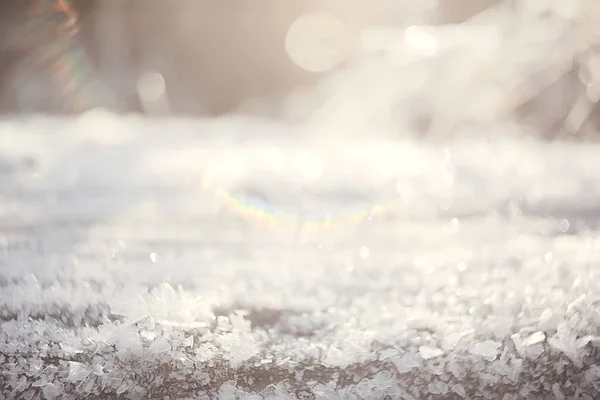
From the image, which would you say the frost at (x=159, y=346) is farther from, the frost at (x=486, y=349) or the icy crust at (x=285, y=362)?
the frost at (x=486, y=349)

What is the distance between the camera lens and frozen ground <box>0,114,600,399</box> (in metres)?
0.68

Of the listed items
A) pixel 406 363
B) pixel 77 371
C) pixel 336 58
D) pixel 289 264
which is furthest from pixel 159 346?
pixel 336 58

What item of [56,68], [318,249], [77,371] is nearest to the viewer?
[77,371]

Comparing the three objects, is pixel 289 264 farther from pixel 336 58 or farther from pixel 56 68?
pixel 56 68

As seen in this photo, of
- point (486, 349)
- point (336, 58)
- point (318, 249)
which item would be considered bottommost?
point (486, 349)

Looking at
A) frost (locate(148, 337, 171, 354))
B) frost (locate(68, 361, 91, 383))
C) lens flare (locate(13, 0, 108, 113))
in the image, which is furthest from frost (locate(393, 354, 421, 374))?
lens flare (locate(13, 0, 108, 113))

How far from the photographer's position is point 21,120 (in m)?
0.90

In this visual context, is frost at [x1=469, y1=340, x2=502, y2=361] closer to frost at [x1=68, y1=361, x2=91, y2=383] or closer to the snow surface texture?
the snow surface texture

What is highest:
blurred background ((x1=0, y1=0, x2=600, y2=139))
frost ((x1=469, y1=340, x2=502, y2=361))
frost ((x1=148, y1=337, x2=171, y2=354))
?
blurred background ((x1=0, y1=0, x2=600, y2=139))

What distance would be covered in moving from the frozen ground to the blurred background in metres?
0.05

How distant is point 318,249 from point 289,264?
5cm

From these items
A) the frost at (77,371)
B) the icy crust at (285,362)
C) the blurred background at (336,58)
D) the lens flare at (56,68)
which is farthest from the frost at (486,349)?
the lens flare at (56,68)

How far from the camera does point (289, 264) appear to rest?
77cm

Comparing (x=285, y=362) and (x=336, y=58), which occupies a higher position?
(x=336, y=58)
